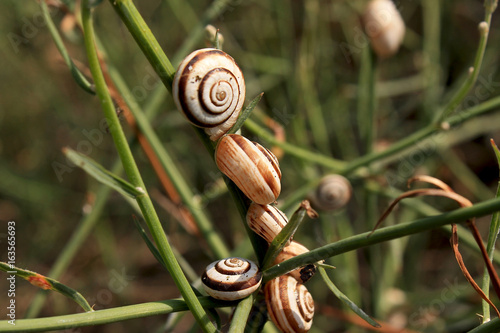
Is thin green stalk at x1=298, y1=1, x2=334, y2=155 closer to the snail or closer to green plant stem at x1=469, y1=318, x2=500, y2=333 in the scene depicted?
the snail

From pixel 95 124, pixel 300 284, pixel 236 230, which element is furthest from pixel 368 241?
pixel 95 124

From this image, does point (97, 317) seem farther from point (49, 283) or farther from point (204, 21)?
point (204, 21)

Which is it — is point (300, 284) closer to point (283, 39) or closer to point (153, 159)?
point (153, 159)

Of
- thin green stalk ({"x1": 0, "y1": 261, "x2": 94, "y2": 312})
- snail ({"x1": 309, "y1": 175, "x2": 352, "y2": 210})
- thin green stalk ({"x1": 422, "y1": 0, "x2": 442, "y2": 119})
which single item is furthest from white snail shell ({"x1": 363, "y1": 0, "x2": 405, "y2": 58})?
thin green stalk ({"x1": 0, "y1": 261, "x2": 94, "y2": 312})

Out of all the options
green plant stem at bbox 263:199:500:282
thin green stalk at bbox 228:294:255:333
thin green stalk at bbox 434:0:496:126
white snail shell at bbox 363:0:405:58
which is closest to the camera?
green plant stem at bbox 263:199:500:282

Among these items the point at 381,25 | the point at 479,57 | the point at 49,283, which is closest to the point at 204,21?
the point at 381,25

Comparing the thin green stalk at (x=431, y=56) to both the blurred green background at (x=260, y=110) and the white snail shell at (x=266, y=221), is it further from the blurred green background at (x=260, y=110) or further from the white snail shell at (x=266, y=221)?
the white snail shell at (x=266, y=221)

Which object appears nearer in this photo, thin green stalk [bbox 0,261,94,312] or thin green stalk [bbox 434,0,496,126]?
thin green stalk [bbox 0,261,94,312]
